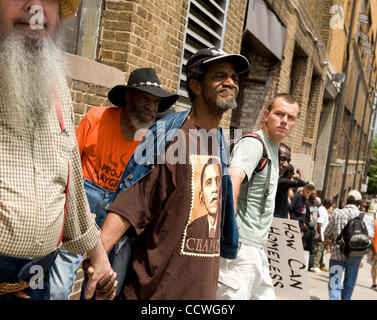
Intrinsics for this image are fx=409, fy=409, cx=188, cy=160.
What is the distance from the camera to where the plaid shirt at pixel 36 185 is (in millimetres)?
1411

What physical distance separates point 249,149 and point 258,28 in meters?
5.12

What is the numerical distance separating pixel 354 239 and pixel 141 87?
501 centimetres

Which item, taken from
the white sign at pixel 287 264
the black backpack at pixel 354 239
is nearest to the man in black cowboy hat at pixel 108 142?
the white sign at pixel 287 264

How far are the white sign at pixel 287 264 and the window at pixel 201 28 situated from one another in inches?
93.2

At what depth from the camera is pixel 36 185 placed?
4.90 ft

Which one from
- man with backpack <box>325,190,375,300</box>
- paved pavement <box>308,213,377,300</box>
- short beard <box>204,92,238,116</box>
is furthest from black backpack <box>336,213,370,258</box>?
short beard <box>204,92,238,116</box>

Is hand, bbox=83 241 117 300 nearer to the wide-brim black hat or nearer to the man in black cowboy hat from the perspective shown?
the man in black cowboy hat

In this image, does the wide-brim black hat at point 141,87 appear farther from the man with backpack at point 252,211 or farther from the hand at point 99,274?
the hand at point 99,274

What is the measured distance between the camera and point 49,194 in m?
1.55

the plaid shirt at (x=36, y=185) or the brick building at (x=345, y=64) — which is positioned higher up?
the brick building at (x=345, y=64)

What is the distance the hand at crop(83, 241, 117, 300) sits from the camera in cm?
183

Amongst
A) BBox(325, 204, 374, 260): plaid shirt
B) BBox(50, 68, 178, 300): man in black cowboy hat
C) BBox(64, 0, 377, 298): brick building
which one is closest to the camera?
BBox(50, 68, 178, 300): man in black cowboy hat
